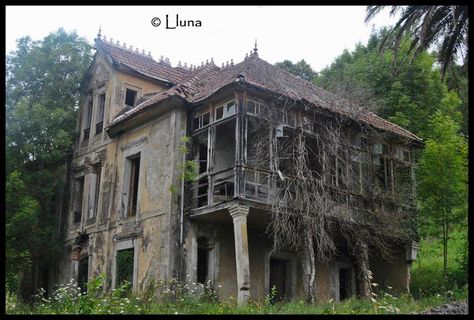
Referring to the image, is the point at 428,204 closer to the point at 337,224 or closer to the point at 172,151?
the point at 337,224

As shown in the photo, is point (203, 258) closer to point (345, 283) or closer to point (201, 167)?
point (201, 167)

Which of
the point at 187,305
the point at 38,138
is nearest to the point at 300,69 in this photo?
the point at 38,138

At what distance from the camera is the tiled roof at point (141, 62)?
863 inches

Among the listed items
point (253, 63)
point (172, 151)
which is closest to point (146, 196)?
point (172, 151)

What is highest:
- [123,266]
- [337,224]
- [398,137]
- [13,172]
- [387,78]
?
[387,78]

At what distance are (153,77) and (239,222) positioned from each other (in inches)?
317

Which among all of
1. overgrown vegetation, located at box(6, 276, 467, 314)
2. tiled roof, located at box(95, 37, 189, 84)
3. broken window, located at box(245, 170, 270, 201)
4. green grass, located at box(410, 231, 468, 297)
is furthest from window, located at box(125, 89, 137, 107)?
green grass, located at box(410, 231, 468, 297)

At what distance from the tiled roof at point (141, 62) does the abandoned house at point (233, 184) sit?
0.09 metres

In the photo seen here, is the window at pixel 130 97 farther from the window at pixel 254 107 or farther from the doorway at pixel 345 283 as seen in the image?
the doorway at pixel 345 283

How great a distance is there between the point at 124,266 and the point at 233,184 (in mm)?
4696

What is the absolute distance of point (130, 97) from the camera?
22250mm

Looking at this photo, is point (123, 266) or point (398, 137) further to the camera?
point (398, 137)

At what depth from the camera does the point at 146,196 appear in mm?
19016

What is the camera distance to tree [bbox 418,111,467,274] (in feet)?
62.4
